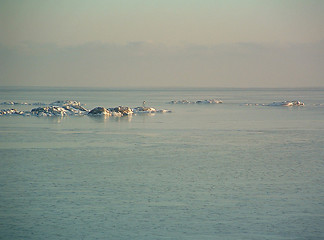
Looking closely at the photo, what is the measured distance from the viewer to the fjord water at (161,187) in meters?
15.3

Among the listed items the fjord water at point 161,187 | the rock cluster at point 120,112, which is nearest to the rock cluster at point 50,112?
the rock cluster at point 120,112

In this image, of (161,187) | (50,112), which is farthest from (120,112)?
(161,187)

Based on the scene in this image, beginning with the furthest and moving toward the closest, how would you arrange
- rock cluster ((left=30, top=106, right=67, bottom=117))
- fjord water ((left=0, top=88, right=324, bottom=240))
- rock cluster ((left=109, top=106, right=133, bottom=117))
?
1. rock cluster ((left=109, top=106, right=133, bottom=117))
2. rock cluster ((left=30, top=106, right=67, bottom=117))
3. fjord water ((left=0, top=88, right=324, bottom=240))

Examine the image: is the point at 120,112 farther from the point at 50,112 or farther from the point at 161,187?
the point at 161,187

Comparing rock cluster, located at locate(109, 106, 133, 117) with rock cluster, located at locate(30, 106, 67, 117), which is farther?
rock cluster, located at locate(109, 106, 133, 117)

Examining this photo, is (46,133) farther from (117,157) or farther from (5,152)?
(117,157)

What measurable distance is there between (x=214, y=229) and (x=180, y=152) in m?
15.6

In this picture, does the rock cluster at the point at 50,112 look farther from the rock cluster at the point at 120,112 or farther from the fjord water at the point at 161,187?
the fjord water at the point at 161,187

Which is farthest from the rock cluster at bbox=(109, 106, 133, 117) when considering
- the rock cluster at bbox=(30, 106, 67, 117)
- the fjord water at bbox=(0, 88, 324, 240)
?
the fjord water at bbox=(0, 88, 324, 240)

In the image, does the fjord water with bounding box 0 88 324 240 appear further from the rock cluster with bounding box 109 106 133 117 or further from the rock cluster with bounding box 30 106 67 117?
the rock cluster with bounding box 109 106 133 117

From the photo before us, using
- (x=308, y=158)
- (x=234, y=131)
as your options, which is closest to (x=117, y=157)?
(x=308, y=158)

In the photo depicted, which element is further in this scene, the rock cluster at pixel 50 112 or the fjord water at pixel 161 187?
the rock cluster at pixel 50 112

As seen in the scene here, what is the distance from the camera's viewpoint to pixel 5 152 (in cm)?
3020

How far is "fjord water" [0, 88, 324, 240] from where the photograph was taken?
602 inches
